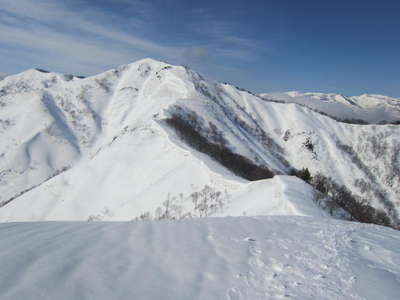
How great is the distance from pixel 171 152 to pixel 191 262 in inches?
1434

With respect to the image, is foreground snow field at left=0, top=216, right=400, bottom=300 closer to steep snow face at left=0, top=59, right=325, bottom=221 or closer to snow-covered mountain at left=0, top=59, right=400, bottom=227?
snow-covered mountain at left=0, top=59, right=400, bottom=227

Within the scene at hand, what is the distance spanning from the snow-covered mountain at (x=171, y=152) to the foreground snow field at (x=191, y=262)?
10653 mm

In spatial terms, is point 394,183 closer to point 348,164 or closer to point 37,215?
point 348,164

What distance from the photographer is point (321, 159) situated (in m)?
115

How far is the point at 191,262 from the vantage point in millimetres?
5125

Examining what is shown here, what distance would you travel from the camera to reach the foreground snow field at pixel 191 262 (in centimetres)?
411

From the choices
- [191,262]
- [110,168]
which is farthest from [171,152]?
[191,262]

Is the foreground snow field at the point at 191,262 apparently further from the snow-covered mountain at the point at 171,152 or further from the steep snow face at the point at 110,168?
the steep snow face at the point at 110,168

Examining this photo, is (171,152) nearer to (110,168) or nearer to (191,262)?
(110,168)

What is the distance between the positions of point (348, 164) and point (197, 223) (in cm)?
12408

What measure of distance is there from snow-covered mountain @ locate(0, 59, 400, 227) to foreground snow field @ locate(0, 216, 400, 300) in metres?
10.7

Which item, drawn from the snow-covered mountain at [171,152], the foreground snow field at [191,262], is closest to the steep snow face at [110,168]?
the snow-covered mountain at [171,152]

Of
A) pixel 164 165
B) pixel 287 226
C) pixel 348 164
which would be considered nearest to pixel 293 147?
pixel 348 164

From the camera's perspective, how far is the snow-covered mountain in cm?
2819
